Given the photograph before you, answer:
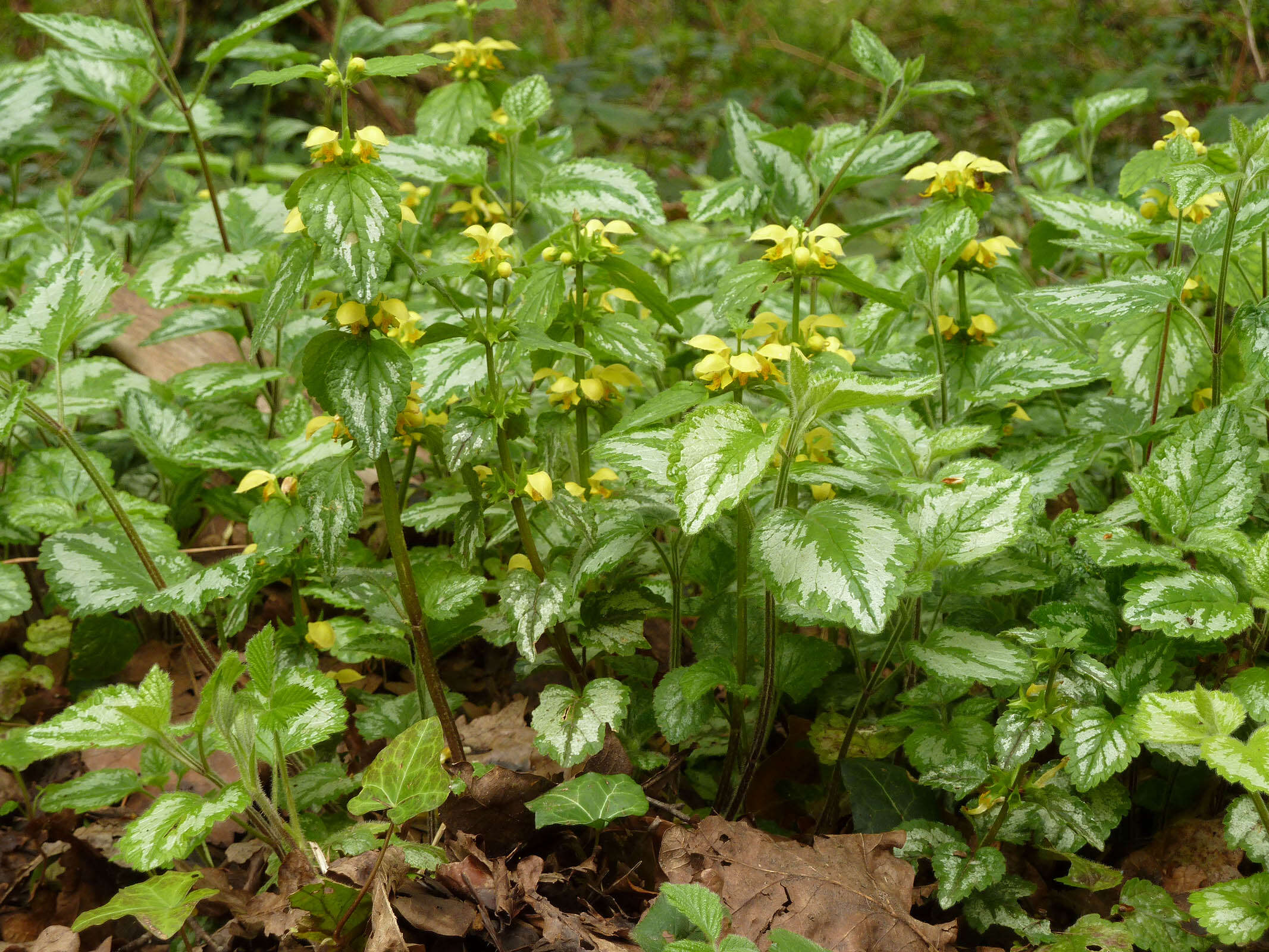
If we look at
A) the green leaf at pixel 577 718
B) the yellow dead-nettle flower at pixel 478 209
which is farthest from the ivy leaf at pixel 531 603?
the yellow dead-nettle flower at pixel 478 209

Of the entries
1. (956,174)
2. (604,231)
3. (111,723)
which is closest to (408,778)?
(111,723)

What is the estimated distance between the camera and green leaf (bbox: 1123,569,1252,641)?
1341 millimetres

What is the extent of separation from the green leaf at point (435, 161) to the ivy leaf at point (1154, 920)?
1780mm

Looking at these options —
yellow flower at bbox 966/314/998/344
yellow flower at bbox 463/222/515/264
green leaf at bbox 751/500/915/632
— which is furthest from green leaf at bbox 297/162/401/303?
yellow flower at bbox 966/314/998/344

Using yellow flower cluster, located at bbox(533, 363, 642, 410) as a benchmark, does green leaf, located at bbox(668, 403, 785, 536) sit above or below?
above

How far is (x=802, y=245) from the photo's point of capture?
5.16 ft

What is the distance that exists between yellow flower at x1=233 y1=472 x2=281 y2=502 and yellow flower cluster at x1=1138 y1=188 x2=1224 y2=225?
1.74m

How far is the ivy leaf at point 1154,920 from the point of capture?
1.38 m

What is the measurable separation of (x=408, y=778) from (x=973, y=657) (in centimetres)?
85

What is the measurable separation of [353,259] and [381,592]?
2.34 ft

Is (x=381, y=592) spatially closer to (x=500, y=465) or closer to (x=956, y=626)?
(x=500, y=465)

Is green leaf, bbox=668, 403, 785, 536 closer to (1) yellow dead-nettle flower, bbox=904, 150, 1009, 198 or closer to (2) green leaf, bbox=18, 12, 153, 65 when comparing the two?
(1) yellow dead-nettle flower, bbox=904, 150, 1009, 198

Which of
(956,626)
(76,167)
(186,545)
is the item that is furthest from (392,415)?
(76,167)

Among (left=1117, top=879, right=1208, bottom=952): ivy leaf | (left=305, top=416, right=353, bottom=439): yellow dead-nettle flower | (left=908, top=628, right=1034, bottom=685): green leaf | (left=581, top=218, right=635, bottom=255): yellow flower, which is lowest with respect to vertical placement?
(left=1117, top=879, right=1208, bottom=952): ivy leaf
